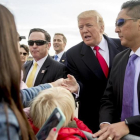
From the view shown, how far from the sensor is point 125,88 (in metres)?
2.23

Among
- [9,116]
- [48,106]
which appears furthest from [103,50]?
[9,116]

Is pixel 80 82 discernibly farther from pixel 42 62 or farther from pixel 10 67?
pixel 10 67

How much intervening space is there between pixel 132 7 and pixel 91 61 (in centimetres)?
96

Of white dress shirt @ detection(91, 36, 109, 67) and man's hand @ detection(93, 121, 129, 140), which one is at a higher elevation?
white dress shirt @ detection(91, 36, 109, 67)

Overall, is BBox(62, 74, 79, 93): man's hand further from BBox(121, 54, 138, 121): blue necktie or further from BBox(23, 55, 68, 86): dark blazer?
BBox(23, 55, 68, 86): dark blazer

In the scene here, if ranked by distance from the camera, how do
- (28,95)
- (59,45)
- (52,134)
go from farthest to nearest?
(59,45) → (28,95) → (52,134)

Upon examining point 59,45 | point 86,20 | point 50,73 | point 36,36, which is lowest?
point 50,73

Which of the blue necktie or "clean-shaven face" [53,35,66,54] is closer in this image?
the blue necktie

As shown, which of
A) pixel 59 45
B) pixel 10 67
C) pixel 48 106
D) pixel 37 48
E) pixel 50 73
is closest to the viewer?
pixel 10 67

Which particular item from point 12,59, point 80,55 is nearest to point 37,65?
point 80,55

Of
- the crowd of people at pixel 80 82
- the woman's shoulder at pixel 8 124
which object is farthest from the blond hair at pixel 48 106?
the woman's shoulder at pixel 8 124

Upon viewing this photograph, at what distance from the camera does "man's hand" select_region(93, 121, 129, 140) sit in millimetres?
Result: 1868

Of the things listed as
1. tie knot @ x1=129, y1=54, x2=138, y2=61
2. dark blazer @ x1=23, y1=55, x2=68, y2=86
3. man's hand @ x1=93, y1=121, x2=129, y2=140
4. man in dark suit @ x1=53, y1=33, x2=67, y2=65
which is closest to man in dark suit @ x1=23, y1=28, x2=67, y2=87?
dark blazer @ x1=23, y1=55, x2=68, y2=86

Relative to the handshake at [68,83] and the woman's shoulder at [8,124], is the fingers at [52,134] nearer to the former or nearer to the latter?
the woman's shoulder at [8,124]
